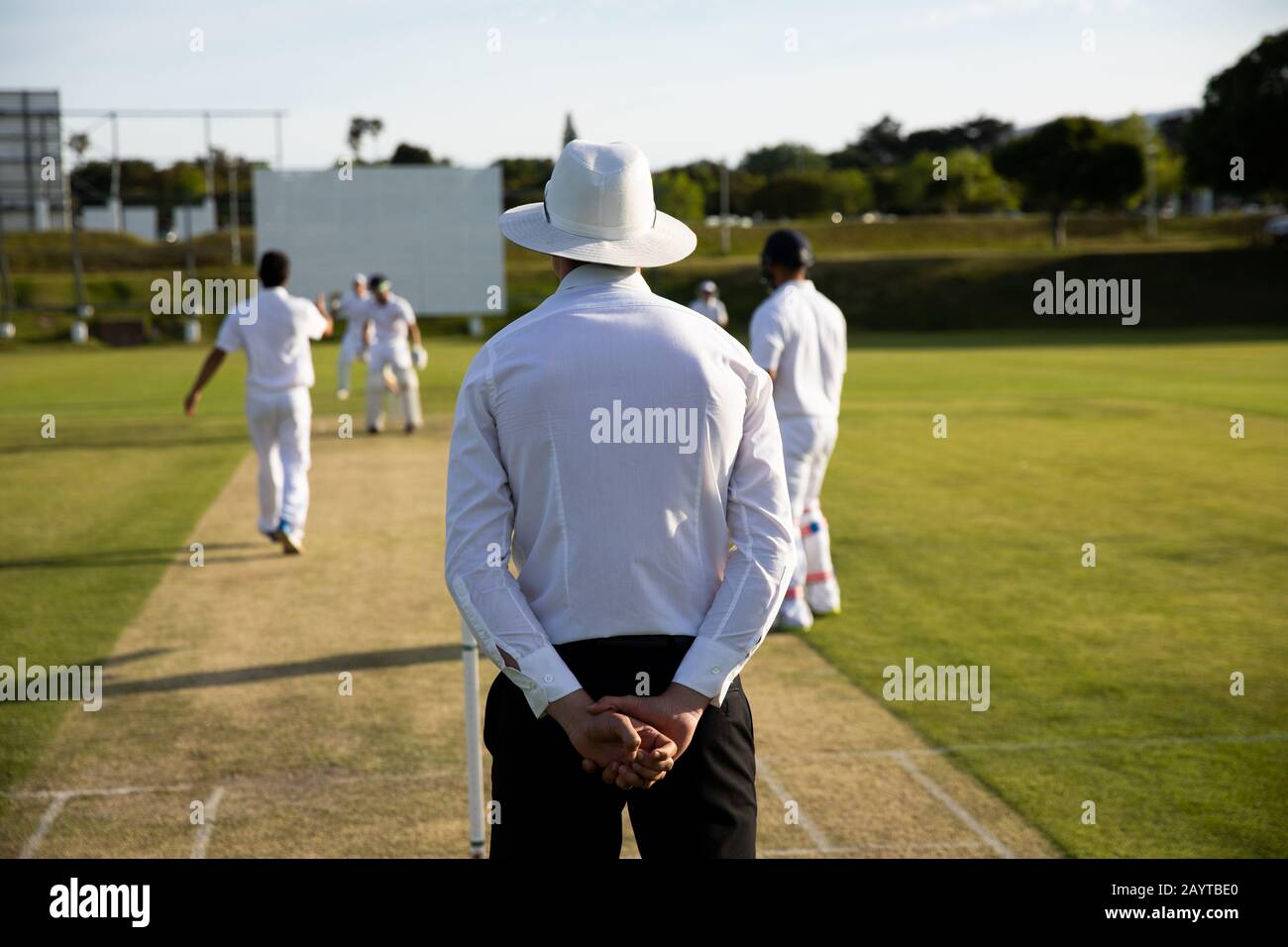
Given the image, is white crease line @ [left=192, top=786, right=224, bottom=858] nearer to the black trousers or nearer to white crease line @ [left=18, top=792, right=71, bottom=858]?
white crease line @ [left=18, top=792, right=71, bottom=858]

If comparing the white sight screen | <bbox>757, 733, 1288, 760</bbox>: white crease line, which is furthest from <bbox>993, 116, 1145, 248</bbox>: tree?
<bbox>757, 733, 1288, 760</bbox>: white crease line

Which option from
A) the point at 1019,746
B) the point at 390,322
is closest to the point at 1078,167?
the point at 390,322

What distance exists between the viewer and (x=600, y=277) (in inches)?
123

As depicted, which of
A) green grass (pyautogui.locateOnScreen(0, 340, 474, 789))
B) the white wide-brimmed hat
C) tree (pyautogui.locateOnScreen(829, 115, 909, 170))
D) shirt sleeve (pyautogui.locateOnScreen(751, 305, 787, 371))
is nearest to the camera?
the white wide-brimmed hat

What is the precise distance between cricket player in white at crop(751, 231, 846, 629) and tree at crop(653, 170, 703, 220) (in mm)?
82460

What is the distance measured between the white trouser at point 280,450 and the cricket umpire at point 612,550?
27.7ft

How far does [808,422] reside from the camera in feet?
27.4

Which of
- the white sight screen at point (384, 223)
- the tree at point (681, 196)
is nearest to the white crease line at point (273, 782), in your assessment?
the white sight screen at point (384, 223)

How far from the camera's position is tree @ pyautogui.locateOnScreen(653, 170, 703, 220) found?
93375mm

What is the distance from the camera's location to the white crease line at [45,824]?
5.20 m

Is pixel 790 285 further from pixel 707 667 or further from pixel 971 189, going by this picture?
pixel 971 189
